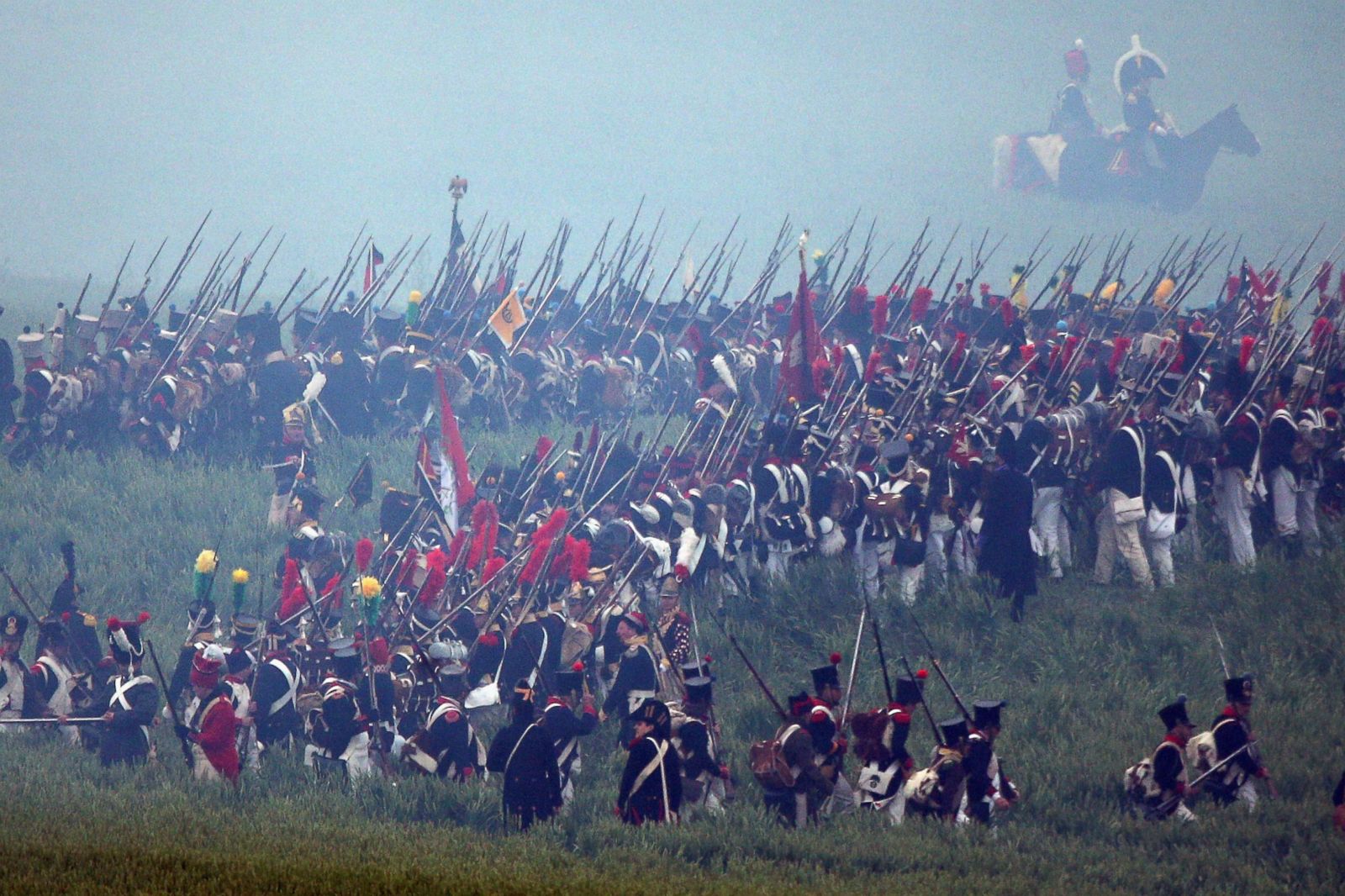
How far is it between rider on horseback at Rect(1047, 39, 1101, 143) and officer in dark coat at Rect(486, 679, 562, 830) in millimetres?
55929

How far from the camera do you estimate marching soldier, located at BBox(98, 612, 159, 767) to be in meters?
12.6

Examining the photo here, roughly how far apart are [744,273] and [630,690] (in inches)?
2322

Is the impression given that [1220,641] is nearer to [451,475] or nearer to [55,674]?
[451,475]

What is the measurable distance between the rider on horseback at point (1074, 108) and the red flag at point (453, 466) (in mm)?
49279

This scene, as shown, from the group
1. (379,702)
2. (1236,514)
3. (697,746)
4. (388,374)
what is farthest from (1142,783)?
(388,374)

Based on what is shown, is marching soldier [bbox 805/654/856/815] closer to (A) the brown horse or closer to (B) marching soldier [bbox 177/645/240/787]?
(B) marching soldier [bbox 177/645/240/787]

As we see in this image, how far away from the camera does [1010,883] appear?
32.1 feet

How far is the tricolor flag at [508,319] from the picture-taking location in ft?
73.9

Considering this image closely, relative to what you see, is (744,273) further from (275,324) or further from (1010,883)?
(1010,883)

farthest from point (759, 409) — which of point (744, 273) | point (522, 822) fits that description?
point (744, 273)

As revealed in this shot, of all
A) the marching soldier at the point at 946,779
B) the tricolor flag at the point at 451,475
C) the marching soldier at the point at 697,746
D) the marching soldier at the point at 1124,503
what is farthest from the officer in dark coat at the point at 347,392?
the marching soldier at the point at 946,779

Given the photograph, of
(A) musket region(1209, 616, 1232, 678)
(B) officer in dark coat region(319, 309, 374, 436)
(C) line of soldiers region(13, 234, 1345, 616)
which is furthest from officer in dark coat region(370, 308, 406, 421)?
(A) musket region(1209, 616, 1232, 678)

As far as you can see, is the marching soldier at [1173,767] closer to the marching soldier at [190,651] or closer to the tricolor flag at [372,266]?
the marching soldier at [190,651]

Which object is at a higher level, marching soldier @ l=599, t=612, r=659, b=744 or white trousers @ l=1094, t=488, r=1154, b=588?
white trousers @ l=1094, t=488, r=1154, b=588
